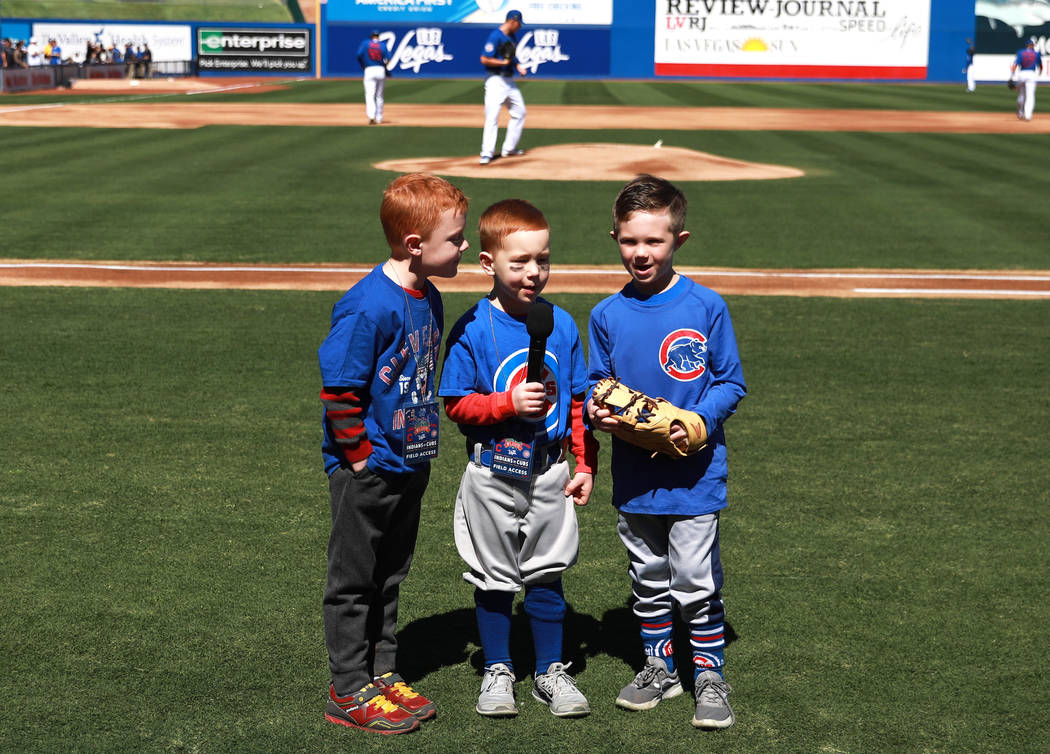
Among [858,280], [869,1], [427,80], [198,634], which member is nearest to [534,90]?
[427,80]

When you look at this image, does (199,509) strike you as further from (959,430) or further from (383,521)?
(959,430)

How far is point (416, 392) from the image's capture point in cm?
357

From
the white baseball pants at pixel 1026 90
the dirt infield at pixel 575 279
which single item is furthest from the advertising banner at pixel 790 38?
the dirt infield at pixel 575 279

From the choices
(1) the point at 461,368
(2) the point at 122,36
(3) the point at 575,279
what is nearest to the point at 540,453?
(1) the point at 461,368

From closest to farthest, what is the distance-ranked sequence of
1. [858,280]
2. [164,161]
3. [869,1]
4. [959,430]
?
[959,430] < [858,280] < [164,161] < [869,1]

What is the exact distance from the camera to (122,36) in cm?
5262

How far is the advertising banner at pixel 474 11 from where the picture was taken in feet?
168

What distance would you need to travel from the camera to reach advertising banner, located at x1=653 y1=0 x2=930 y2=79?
5203 cm

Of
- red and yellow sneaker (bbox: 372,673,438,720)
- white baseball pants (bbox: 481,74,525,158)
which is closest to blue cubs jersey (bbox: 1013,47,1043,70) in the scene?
white baseball pants (bbox: 481,74,525,158)

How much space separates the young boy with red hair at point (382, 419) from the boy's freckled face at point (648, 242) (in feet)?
1.68

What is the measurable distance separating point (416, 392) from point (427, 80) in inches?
1853

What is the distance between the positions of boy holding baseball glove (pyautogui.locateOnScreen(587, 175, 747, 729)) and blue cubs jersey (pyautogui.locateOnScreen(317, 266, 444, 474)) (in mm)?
552

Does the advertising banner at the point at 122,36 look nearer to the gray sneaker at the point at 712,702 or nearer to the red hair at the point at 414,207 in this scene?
the red hair at the point at 414,207

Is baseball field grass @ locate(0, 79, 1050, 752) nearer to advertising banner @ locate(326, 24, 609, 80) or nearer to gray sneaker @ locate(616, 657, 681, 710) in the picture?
gray sneaker @ locate(616, 657, 681, 710)
